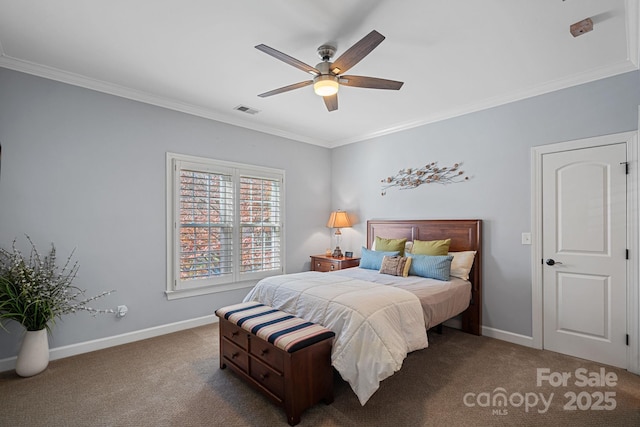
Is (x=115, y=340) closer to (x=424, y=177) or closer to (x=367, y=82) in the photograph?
Result: (x=367, y=82)

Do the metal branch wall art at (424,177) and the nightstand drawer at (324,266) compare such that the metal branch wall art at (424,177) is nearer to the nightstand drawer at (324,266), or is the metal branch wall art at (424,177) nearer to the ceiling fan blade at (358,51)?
the nightstand drawer at (324,266)

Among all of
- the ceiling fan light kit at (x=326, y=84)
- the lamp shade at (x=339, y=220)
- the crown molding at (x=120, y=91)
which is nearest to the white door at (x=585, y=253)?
the ceiling fan light kit at (x=326, y=84)

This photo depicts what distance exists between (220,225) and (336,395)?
2.59 metres

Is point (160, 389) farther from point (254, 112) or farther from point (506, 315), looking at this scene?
point (506, 315)

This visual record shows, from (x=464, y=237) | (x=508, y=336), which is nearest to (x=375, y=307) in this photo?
(x=464, y=237)

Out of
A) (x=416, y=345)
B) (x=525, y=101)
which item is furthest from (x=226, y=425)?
(x=525, y=101)

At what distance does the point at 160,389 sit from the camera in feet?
8.25

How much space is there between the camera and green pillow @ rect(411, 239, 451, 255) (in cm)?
373

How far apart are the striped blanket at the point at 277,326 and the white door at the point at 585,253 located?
2543 millimetres

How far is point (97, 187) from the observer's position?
327 centimetres

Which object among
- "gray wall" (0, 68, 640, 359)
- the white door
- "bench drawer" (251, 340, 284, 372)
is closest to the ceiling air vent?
"gray wall" (0, 68, 640, 359)

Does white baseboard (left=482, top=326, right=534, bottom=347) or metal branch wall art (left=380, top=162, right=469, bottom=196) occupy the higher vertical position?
metal branch wall art (left=380, top=162, right=469, bottom=196)

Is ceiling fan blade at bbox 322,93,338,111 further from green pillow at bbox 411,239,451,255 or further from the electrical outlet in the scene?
the electrical outlet

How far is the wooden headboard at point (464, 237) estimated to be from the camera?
12.1 feet
